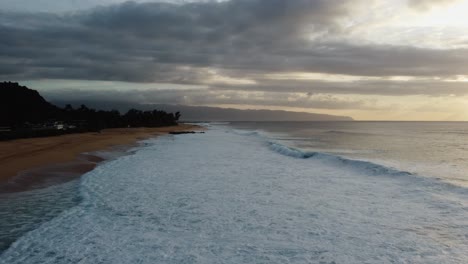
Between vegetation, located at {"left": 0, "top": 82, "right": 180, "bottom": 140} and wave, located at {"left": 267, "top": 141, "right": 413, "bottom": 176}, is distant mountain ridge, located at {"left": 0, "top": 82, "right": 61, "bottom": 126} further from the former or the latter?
wave, located at {"left": 267, "top": 141, "right": 413, "bottom": 176}

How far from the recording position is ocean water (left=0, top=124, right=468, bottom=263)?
8.14 metres

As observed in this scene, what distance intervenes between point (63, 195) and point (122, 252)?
6.84 metres

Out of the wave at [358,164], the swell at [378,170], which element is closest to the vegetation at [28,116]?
the wave at [358,164]

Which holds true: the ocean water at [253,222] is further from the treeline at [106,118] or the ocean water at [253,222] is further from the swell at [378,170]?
the treeline at [106,118]

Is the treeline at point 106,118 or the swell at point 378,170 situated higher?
the treeline at point 106,118

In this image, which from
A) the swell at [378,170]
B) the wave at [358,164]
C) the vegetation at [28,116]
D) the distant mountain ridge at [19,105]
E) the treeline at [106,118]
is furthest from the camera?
the treeline at [106,118]

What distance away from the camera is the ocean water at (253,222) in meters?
8.14

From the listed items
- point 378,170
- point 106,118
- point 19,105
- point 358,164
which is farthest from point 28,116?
point 378,170

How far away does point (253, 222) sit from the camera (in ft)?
35.0

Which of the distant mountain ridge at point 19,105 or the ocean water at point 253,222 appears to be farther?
the distant mountain ridge at point 19,105

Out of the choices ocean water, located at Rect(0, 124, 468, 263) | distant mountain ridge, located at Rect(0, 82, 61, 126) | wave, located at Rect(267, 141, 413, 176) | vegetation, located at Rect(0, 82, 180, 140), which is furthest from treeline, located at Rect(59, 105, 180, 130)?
ocean water, located at Rect(0, 124, 468, 263)

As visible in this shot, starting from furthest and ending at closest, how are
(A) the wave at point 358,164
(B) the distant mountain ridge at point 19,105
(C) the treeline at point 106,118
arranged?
(C) the treeline at point 106,118 < (B) the distant mountain ridge at point 19,105 < (A) the wave at point 358,164

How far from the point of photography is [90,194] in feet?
45.8

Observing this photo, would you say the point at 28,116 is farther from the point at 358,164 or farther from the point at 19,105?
the point at 358,164
